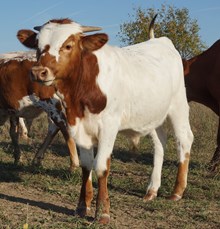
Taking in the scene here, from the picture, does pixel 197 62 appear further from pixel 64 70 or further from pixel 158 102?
pixel 64 70

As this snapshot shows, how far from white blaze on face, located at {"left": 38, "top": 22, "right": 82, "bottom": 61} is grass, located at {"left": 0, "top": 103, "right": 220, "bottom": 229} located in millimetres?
1614

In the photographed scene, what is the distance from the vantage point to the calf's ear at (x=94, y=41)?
4820 mm

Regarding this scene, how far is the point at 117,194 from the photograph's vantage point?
251 inches

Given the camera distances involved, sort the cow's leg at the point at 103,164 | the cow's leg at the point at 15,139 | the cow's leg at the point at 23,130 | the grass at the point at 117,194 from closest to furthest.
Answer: the cow's leg at the point at 103,164 → the grass at the point at 117,194 → the cow's leg at the point at 15,139 → the cow's leg at the point at 23,130

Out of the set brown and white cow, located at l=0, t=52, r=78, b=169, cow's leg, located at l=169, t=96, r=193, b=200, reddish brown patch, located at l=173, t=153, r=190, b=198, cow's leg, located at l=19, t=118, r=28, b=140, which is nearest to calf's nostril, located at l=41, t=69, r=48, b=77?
cow's leg, located at l=169, t=96, r=193, b=200

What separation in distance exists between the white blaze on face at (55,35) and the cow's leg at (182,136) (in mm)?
2274

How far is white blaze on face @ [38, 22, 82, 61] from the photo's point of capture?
15.1 ft

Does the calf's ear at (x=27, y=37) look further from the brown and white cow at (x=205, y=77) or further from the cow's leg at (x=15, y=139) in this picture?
the brown and white cow at (x=205, y=77)

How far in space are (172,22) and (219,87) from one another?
1083 inches

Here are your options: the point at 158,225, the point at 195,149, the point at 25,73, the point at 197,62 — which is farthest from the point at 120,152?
the point at 158,225

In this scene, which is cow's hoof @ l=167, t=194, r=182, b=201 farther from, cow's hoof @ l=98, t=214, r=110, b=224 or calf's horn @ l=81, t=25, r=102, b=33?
calf's horn @ l=81, t=25, r=102, b=33

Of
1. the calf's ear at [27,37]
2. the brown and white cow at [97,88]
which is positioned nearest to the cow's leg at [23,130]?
the brown and white cow at [97,88]

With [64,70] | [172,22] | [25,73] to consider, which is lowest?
[172,22]

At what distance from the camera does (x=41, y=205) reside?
5730mm
